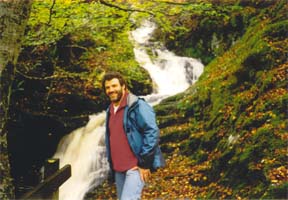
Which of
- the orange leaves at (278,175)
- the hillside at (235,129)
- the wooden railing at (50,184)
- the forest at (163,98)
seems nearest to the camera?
the wooden railing at (50,184)

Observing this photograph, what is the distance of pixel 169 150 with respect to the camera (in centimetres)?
894

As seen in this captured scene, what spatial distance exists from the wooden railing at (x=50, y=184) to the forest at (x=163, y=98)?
354mm

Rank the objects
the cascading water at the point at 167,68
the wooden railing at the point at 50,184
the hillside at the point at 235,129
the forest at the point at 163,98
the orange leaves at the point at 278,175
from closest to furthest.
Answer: the wooden railing at the point at 50,184 < the orange leaves at the point at 278,175 < the forest at the point at 163,98 < the hillside at the point at 235,129 < the cascading water at the point at 167,68

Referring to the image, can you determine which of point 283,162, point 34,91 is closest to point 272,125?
point 283,162

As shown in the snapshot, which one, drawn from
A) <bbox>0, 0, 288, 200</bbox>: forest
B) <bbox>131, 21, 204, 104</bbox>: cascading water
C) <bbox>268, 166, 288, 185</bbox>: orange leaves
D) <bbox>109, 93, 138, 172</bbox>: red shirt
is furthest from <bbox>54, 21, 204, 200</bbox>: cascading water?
<bbox>109, 93, 138, 172</bbox>: red shirt

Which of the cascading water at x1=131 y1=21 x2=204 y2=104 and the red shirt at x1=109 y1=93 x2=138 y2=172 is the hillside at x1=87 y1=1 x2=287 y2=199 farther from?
the cascading water at x1=131 y1=21 x2=204 y2=104

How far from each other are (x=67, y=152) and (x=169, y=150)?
8.90ft

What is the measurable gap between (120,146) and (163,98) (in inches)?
325

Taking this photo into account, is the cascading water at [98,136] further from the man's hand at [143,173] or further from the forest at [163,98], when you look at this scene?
the man's hand at [143,173]

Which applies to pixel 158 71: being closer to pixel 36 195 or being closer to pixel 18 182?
pixel 18 182

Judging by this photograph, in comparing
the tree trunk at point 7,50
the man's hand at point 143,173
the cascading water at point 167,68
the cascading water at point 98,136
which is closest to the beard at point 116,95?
the man's hand at point 143,173

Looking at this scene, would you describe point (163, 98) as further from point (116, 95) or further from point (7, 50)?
point (7, 50)

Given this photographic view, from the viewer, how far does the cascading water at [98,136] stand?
8.91m

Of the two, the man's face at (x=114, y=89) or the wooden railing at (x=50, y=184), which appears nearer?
the wooden railing at (x=50, y=184)
